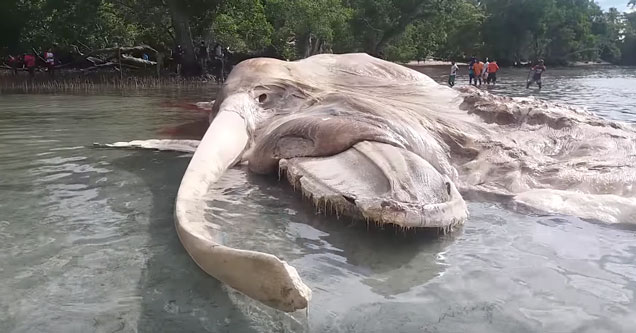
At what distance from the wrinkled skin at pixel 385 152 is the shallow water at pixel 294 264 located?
0.19 metres

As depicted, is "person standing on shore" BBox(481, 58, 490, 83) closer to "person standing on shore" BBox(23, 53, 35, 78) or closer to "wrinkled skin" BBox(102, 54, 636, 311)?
"person standing on shore" BBox(23, 53, 35, 78)

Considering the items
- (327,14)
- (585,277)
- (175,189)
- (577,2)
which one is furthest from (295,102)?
(577,2)

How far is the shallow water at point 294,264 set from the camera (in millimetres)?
2514

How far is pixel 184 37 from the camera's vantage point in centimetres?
2253

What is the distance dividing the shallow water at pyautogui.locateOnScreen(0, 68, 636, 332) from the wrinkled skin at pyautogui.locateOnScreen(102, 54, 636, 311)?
0.19 metres

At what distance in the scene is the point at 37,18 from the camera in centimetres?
2253

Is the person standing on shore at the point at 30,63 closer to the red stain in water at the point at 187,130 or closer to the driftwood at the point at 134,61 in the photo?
the driftwood at the point at 134,61

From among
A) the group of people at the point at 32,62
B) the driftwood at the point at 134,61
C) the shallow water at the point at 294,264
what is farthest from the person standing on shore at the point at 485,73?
the shallow water at the point at 294,264

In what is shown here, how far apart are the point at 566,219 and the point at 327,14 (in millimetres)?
27210

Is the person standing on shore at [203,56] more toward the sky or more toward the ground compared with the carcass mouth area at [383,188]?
more toward the sky

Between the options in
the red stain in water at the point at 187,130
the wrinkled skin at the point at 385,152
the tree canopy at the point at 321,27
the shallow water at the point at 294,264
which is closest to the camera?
the shallow water at the point at 294,264

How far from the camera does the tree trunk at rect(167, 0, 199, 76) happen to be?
21859 millimetres

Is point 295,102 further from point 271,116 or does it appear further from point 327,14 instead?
point 327,14

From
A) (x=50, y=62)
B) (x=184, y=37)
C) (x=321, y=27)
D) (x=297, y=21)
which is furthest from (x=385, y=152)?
(x=321, y=27)
